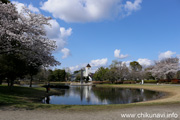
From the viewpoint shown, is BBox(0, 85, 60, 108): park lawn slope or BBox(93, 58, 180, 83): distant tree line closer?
BBox(0, 85, 60, 108): park lawn slope

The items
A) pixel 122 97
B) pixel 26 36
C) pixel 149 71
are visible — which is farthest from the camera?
pixel 149 71

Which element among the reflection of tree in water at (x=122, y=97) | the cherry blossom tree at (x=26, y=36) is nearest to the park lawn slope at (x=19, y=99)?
the cherry blossom tree at (x=26, y=36)

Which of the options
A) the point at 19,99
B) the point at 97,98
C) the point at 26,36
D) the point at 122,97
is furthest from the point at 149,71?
the point at 26,36

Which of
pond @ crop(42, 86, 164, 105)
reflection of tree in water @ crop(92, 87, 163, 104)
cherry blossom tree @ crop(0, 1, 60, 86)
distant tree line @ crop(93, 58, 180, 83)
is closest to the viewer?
cherry blossom tree @ crop(0, 1, 60, 86)

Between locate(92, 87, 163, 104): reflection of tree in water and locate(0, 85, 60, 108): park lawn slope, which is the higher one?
locate(0, 85, 60, 108): park lawn slope

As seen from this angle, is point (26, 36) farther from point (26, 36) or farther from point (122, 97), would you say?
point (122, 97)

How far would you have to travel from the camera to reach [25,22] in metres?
13.6

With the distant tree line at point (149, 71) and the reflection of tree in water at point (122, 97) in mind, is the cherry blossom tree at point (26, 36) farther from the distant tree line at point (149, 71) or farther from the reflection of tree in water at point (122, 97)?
the distant tree line at point (149, 71)

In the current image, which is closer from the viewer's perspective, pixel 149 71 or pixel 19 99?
pixel 19 99

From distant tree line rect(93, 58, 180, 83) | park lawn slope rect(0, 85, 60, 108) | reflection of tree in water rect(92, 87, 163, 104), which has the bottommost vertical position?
reflection of tree in water rect(92, 87, 163, 104)

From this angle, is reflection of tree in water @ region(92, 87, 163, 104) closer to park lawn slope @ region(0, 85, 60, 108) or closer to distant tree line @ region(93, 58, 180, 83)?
park lawn slope @ region(0, 85, 60, 108)

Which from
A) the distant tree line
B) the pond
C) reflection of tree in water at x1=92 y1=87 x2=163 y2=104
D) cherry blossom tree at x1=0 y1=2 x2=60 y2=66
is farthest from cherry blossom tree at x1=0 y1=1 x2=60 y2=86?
the distant tree line

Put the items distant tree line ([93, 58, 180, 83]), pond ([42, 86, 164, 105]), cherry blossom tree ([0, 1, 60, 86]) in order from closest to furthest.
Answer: cherry blossom tree ([0, 1, 60, 86]) → pond ([42, 86, 164, 105]) → distant tree line ([93, 58, 180, 83])

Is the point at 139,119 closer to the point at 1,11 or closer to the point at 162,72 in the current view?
the point at 1,11
